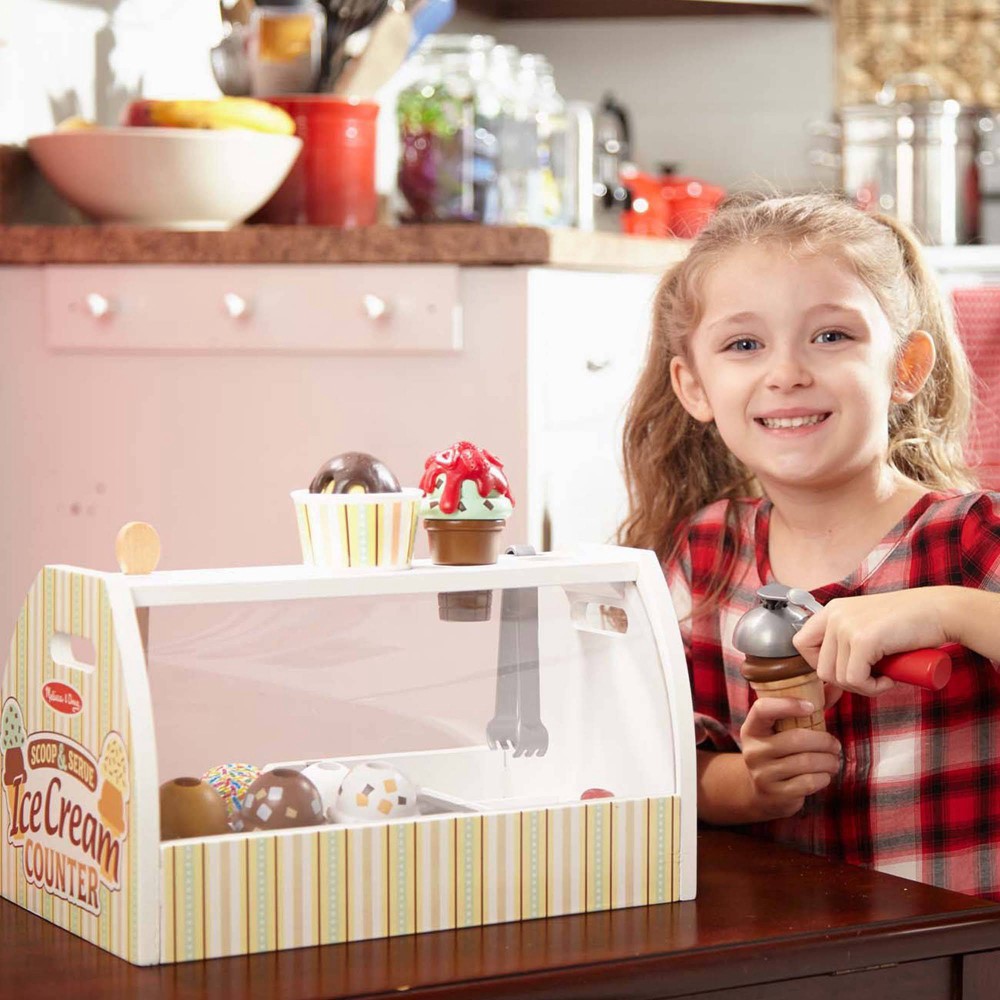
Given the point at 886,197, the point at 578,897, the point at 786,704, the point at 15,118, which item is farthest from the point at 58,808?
the point at 886,197

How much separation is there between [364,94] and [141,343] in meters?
0.52

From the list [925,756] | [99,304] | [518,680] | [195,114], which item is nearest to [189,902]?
[518,680]

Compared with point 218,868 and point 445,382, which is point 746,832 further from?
point 445,382

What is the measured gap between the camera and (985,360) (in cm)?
195

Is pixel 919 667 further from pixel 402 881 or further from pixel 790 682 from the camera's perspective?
pixel 402 881

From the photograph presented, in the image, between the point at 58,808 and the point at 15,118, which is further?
the point at 15,118

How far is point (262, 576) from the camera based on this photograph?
0.94 m

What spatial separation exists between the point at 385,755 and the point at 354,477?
16 cm

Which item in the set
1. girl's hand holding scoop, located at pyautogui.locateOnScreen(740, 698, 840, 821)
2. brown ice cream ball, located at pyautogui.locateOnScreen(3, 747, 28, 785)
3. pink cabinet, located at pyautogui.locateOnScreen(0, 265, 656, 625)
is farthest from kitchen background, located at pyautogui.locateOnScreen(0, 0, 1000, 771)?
brown ice cream ball, located at pyautogui.locateOnScreen(3, 747, 28, 785)

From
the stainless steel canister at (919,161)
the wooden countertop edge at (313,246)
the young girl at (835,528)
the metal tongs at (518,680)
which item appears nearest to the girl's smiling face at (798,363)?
the young girl at (835,528)

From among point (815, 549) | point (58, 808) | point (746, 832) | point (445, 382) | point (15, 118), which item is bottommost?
point (746, 832)

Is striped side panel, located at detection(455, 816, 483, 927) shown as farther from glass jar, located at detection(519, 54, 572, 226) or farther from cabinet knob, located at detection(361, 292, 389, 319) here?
glass jar, located at detection(519, 54, 572, 226)

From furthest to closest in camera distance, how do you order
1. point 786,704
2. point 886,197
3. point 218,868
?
point 886,197, point 786,704, point 218,868

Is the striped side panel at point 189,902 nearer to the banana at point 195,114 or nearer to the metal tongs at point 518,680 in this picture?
the metal tongs at point 518,680
